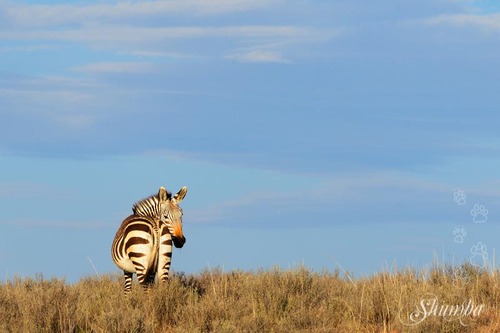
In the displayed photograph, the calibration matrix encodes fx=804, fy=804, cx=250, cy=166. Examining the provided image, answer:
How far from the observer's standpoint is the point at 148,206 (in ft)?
48.4

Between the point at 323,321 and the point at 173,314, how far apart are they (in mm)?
2553

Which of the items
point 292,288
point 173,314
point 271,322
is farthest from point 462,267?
point 173,314

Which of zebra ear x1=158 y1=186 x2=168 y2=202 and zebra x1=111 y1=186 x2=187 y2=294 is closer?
zebra x1=111 y1=186 x2=187 y2=294

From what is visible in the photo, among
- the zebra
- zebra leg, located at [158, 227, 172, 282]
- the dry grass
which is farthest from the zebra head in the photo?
the dry grass

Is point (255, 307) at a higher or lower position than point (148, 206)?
lower

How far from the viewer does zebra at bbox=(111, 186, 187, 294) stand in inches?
556

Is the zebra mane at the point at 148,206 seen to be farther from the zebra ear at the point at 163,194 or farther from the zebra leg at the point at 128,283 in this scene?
the zebra leg at the point at 128,283

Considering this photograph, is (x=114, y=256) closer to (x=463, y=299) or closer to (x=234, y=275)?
(x=234, y=275)

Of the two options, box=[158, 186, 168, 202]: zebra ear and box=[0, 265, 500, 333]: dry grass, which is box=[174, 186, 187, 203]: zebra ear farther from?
box=[0, 265, 500, 333]: dry grass

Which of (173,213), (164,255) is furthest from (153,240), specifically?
(173,213)

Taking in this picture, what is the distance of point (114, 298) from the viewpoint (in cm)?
1448

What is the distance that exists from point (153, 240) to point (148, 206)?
0.76 m

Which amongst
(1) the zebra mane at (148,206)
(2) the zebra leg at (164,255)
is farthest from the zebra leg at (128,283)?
(1) the zebra mane at (148,206)

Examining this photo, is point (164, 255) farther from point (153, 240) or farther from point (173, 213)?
point (173, 213)
